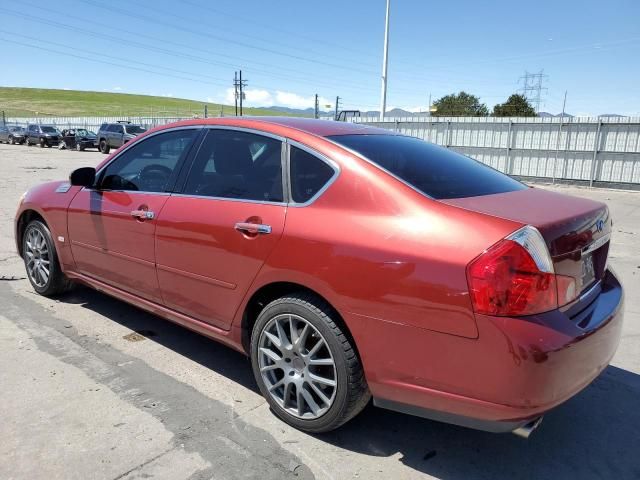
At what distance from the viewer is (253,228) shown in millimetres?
2826

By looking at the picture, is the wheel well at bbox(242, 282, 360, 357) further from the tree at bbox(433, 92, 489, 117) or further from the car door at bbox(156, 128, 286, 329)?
the tree at bbox(433, 92, 489, 117)

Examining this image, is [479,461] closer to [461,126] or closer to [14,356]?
[14,356]

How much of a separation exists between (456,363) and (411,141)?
5.77 feet

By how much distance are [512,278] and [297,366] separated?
126 cm

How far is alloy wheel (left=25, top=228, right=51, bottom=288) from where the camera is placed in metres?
4.70

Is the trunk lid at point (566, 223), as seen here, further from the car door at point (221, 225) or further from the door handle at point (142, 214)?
the door handle at point (142, 214)

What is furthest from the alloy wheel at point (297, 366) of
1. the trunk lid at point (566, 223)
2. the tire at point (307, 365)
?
the trunk lid at point (566, 223)

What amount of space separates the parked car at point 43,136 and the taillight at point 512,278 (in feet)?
133

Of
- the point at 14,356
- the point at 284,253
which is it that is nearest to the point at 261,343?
the point at 284,253

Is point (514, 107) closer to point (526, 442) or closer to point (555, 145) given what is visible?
point (555, 145)

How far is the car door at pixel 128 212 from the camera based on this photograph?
353cm

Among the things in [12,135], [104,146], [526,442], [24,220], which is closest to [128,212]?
[24,220]

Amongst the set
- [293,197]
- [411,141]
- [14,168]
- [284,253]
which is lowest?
[14,168]

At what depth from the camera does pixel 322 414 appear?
267 centimetres
